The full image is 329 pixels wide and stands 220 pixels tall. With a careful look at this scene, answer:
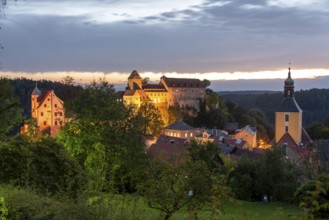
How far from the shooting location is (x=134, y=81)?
101750 mm

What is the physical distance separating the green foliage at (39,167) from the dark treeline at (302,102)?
109 m

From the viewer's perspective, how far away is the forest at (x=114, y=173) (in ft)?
26.3

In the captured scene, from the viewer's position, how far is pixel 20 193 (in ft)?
30.2

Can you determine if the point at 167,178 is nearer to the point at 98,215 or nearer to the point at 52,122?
the point at 98,215

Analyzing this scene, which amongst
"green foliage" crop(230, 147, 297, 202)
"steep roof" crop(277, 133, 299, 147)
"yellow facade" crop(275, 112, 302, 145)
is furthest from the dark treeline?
"green foliage" crop(230, 147, 297, 202)

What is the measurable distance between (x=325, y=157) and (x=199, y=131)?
41537 millimetres

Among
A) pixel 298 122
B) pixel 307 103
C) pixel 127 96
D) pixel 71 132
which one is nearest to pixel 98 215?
pixel 71 132

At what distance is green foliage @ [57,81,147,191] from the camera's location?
22312mm

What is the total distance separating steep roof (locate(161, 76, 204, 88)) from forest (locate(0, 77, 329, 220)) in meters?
76.7

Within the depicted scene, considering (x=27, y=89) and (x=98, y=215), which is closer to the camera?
(x=98, y=215)

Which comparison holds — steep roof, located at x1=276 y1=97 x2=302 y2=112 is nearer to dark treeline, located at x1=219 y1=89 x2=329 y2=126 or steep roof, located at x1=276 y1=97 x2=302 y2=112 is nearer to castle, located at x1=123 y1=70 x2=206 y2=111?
castle, located at x1=123 y1=70 x2=206 y2=111

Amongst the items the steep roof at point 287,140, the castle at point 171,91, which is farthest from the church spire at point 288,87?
the castle at point 171,91

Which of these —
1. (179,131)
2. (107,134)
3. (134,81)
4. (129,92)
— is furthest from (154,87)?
(107,134)

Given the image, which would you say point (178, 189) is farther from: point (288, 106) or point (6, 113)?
point (288, 106)
